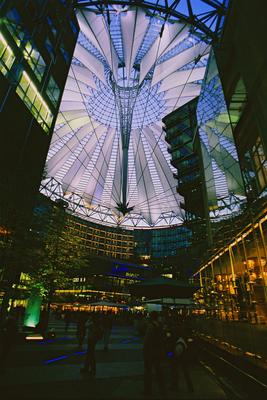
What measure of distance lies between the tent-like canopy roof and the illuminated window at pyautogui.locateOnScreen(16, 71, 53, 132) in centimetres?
1111

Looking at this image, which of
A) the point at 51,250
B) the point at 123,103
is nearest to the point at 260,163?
the point at 51,250

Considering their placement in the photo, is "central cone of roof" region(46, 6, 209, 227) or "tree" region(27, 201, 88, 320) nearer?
"tree" region(27, 201, 88, 320)

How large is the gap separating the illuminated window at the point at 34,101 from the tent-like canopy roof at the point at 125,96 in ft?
36.4

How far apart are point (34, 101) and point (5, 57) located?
462cm

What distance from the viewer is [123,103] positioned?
1734 inches

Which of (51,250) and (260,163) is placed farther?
(51,250)

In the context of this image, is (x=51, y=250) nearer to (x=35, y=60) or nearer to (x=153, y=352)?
(x=153, y=352)

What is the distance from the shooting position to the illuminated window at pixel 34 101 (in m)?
18.7

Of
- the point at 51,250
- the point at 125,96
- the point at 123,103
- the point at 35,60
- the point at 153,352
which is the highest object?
the point at 125,96

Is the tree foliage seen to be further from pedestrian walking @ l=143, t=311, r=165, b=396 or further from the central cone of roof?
the central cone of roof

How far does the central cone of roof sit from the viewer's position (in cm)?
3344

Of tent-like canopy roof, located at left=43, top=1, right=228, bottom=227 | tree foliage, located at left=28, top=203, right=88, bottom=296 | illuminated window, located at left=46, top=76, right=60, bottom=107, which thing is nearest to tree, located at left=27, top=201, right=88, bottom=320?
tree foliage, located at left=28, top=203, right=88, bottom=296

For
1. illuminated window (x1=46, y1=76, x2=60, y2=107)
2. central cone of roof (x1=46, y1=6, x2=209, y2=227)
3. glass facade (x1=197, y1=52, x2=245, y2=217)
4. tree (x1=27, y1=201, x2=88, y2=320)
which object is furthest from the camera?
central cone of roof (x1=46, y1=6, x2=209, y2=227)

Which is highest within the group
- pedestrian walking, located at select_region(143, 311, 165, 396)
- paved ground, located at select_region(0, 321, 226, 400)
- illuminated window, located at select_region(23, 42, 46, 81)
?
illuminated window, located at select_region(23, 42, 46, 81)
